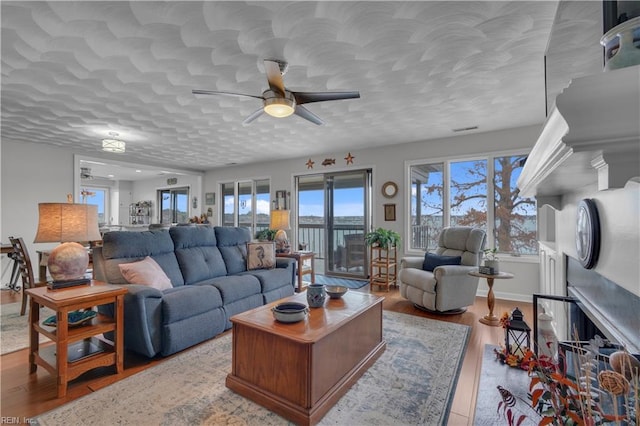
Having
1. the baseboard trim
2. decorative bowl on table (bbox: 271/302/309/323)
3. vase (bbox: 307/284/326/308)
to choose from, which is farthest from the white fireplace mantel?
the baseboard trim

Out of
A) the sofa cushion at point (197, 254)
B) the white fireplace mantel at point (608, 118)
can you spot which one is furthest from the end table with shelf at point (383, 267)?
the white fireplace mantel at point (608, 118)

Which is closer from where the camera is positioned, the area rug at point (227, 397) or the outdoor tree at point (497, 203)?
the area rug at point (227, 397)

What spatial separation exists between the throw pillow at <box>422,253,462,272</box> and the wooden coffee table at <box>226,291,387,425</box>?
2.03 metres

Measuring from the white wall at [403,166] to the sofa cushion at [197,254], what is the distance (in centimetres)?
302

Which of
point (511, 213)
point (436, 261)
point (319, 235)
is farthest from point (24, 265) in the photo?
point (511, 213)

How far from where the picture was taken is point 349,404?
1.84 metres

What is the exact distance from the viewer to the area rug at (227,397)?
1702 mm

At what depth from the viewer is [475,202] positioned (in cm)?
467

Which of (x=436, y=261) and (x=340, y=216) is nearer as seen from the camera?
(x=436, y=261)

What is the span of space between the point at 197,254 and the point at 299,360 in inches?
84.5

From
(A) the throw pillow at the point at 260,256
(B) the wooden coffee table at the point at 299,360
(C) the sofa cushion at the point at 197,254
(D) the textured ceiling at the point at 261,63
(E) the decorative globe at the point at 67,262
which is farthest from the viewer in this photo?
(A) the throw pillow at the point at 260,256

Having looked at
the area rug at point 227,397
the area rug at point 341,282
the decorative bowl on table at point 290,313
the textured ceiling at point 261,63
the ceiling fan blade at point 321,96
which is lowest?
the area rug at point 341,282

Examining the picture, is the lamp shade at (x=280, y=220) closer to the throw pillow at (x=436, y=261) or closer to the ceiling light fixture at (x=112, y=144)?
the throw pillow at (x=436, y=261)

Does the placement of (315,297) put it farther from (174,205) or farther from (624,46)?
(174,205)
